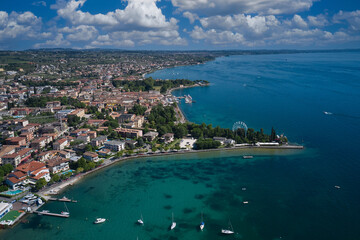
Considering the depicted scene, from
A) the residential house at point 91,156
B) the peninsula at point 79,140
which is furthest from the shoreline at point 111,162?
the residential house at point 91,156

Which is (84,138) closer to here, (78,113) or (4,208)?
(78,113)

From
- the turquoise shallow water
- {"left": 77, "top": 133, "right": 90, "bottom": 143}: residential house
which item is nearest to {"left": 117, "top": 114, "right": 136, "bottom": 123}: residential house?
{"left": 77, "top": 133, "right": 90, "bottom": 143}: residential house

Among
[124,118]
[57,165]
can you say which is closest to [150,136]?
[124,118]

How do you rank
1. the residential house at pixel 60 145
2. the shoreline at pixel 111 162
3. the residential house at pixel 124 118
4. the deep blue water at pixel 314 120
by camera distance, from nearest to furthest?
the deep blue water at pixel 314 120 → the shoreline at pixel 111 162 → the residential house at pixel 60 145 → the residential house at pixel 124 118

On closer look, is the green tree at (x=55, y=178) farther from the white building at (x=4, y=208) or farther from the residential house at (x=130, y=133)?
Result: the residential house at (x=130, y=133)

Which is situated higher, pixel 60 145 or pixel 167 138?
pixel 60 145

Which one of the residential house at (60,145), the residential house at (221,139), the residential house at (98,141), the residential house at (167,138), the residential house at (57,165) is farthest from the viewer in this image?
the residential house at (167,138)

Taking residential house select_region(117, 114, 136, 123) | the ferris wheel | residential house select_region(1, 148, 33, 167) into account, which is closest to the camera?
residential house select_region(1, 148, 33, 167)

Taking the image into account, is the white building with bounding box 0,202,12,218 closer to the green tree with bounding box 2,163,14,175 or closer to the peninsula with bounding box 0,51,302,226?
the peninsula with bounding box 0,51,302,226

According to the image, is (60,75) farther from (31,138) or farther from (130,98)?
(31,138)

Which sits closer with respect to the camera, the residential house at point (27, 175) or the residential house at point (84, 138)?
the residential house at point (27, 175)

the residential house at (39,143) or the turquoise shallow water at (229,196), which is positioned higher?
the residential house at (39,143)

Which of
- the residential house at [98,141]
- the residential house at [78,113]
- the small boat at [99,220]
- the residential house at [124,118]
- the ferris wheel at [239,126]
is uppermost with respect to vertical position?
the residential house at [78,113]
